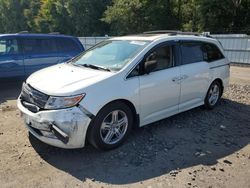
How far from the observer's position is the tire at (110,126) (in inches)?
167

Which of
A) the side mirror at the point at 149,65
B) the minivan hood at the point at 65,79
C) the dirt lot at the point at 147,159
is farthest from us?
the side mirror at the point at 149,65

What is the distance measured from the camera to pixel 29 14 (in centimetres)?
4325

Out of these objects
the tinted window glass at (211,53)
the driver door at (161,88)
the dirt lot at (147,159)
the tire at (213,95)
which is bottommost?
the dirt lot at (147,159)

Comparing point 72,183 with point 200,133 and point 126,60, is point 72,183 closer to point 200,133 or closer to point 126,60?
point 126,60

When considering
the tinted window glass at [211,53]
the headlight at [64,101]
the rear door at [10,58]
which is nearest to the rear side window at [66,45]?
the rear door at [10,58]

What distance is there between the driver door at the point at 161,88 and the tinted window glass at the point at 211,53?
1207 mm

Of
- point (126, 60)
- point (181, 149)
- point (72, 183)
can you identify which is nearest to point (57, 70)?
point (126, 60)

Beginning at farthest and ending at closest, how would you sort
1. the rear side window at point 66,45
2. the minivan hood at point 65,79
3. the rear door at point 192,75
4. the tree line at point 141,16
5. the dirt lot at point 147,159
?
the tree line at point 141,16 < the rear side window at point 66,45 < the rear door at point 192,75 < the minivan hood at point 65,79 < the dirt lot at point 147,159

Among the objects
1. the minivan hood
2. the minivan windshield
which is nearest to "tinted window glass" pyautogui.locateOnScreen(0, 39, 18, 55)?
the minivan windshield

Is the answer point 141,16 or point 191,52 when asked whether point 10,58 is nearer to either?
point 191,52

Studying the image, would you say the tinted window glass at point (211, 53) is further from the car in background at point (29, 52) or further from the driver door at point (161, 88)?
the car in background at point (29, 52)

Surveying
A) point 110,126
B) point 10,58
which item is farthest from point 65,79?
point 10,58

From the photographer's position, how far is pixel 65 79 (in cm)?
448

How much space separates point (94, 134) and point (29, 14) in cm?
4281
